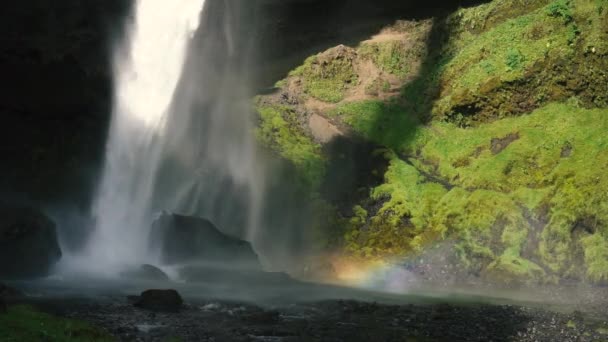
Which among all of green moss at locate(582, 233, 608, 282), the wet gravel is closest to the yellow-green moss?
green moss at locate(582, 233, 608, 282)

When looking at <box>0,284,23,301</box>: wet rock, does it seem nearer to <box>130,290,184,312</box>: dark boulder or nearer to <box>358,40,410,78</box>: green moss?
<box>130,290,184,312</box>: dark boulder

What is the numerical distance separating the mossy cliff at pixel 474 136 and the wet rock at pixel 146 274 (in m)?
9.13

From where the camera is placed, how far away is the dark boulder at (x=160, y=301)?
→ 18.9m

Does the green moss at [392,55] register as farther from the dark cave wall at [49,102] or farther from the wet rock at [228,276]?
the wet rock at [228,276]

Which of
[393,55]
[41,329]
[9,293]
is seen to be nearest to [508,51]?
[393,55]

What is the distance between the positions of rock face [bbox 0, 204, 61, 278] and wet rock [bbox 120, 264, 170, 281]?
3.44 meters

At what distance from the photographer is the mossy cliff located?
27.8 metres

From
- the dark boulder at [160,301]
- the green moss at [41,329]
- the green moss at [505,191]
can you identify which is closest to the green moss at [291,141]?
the green moss at [505,191]

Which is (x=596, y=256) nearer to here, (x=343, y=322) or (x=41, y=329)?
(x=343, y=322)

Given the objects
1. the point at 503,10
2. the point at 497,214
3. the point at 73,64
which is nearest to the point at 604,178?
the point at 497,214

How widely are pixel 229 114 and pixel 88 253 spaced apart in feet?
49.7

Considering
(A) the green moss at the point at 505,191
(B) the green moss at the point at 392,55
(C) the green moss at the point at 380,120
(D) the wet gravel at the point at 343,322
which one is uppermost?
(B) the green moss at the point at 392,55

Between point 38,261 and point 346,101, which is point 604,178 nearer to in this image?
point 346,101

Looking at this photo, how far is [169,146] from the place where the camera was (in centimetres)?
3878
